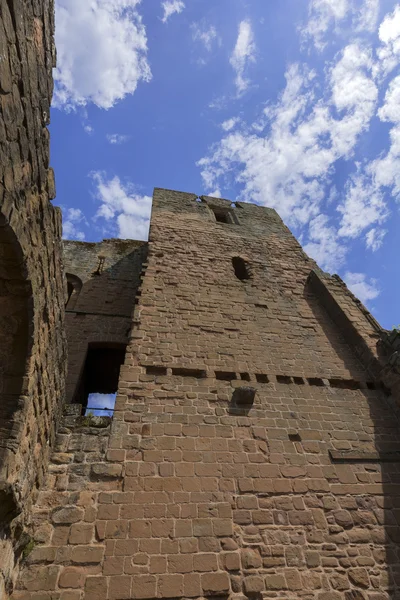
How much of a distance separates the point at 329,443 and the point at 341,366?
5.79 ft

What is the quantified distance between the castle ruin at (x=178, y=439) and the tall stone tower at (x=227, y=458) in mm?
19

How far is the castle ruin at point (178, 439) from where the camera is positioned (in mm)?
2887

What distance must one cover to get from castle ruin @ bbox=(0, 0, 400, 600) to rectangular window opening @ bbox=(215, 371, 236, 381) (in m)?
0.04

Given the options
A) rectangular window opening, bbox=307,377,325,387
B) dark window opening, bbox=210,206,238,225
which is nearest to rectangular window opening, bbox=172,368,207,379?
rectangular window opening, bbox=307,377,325,387

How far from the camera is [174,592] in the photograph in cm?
338

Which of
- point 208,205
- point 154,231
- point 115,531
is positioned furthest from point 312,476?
point 208,205

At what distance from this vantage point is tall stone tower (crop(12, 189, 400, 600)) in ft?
11.6

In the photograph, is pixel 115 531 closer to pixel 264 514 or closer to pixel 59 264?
pixel 264 514

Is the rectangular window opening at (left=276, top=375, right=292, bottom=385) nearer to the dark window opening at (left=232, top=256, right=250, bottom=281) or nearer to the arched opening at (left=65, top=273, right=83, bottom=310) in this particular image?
the dark window opening at (left=232, top=256, right=250, bottom=281)

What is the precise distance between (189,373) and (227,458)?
1.48 metres

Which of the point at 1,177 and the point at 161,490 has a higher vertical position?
the point at 1,177

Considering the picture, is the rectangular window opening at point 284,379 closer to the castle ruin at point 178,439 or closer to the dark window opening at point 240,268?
the castle ruin at point 178,439

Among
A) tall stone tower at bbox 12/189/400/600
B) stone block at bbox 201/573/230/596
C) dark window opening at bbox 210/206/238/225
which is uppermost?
dark window opening at bbox 210/206/238/225

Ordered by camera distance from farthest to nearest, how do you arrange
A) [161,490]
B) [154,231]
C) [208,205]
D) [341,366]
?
[208,205] → [154,231] → [341,366] → [161,490]
